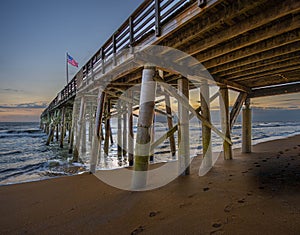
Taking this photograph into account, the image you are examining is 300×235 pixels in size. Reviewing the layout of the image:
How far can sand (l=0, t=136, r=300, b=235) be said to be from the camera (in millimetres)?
2367

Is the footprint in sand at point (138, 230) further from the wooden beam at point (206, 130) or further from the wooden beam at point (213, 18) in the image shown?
the wooden beam at point (206, 130)

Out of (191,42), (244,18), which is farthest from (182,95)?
(244,18)

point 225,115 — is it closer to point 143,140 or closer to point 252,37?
point 252,37

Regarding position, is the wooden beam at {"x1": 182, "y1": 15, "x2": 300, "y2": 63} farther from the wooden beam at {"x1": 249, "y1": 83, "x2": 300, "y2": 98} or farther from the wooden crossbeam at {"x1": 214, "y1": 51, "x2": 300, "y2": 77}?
the wooden beam at {"x1": 249, "y1": 83, "x2": 300, "y2": 98}

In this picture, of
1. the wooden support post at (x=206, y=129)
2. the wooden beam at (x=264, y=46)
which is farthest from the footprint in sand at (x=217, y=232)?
the wooden support post at (x=206, y=129)

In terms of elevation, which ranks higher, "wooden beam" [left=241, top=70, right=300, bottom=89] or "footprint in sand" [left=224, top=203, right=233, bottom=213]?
"wooden beam" [left=241, top=70, right=300, bottom=89]

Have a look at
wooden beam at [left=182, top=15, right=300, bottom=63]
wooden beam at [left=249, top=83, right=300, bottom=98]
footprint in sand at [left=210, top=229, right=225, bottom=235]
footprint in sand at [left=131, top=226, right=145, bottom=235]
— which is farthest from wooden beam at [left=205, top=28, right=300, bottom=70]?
footprint in sand at [left=131, top=226, right=145, bottom=235]

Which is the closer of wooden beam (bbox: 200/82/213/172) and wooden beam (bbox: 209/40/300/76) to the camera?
wooden beam (bbox: 209/40/300/76)

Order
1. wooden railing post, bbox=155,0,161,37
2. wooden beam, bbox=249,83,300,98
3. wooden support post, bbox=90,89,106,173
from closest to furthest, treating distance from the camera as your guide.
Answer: wooden railing post, bbox=155,0,161,37
wooden beam, bbox=249,83,300,98
wooden support post, bbox=90,89,106,173

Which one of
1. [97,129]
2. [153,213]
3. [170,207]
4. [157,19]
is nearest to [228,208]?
[170,207]

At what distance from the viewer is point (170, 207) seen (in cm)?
296

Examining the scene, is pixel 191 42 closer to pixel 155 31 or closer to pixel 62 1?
pixel 155 31

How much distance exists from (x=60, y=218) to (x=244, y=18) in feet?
14.2

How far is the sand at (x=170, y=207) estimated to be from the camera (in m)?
2.37
